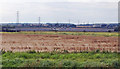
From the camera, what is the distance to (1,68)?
13.7 meters

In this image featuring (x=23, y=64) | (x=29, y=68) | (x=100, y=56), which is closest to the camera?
(x=29, y=68)

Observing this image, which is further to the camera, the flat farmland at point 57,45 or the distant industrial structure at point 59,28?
the distant industrial structure at point 59,28

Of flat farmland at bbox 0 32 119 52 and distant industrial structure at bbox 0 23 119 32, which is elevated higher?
distant industrial structure at bbox 0 23 119 32

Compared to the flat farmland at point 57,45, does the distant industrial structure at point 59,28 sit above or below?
above

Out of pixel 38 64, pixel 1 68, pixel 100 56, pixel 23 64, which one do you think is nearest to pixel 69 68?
pixel 38 64

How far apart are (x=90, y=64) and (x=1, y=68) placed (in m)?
5.14

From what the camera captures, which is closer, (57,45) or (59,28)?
(57,45)

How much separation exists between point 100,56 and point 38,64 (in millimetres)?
5757

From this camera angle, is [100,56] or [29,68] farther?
[100,56]

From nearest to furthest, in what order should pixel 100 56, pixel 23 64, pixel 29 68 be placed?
pixel 29 68, pixel 23 64, pixel 100 56

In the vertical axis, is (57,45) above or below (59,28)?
below

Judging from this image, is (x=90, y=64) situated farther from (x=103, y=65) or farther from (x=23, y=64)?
(x=23, y=64)

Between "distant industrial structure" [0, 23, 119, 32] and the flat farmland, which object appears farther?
"distant industrial structure" [0, 23, 119, 32]

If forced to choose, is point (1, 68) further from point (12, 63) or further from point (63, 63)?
point (63, 63)
